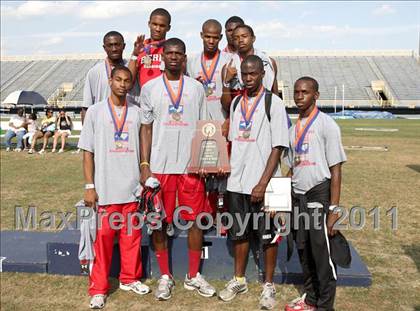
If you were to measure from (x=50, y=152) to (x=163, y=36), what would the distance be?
1057 cm

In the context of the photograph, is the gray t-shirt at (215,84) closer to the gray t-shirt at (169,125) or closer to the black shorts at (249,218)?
the gray t-shirt at (169,125)

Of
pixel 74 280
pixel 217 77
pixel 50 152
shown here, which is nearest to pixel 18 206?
pixel 74 280

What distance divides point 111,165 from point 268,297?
5.63ft

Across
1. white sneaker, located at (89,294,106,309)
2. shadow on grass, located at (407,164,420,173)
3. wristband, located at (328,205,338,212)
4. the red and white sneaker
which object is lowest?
white sneaker, located at (89,294,106,309)

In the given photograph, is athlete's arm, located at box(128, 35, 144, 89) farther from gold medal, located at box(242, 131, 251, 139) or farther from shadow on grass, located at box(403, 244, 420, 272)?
shadow on grass, located at box(403, 244, 420, 272)

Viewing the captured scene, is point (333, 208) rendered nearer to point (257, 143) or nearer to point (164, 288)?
point (257, 143)

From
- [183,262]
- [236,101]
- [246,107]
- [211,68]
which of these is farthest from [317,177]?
[183,262]

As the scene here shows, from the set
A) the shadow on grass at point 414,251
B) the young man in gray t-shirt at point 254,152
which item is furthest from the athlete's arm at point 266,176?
the shadow on grass at point 414,251

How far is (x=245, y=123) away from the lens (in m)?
3.65

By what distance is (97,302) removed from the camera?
3852 millimetres

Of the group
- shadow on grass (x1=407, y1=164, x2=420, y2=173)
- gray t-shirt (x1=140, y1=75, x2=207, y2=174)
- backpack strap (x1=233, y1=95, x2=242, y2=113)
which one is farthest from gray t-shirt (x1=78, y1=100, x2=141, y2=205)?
shadow on grass (x1=407, y1=164, x2=420, y2=173)

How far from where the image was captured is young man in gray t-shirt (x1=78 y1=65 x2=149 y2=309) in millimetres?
3807

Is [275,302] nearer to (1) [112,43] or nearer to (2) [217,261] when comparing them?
(2) [217,261]

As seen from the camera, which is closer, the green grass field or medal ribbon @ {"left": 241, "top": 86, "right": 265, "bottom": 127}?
medal ribbon @ {"left": 241, "top": 86, "right": 265, "bottom": 127}
